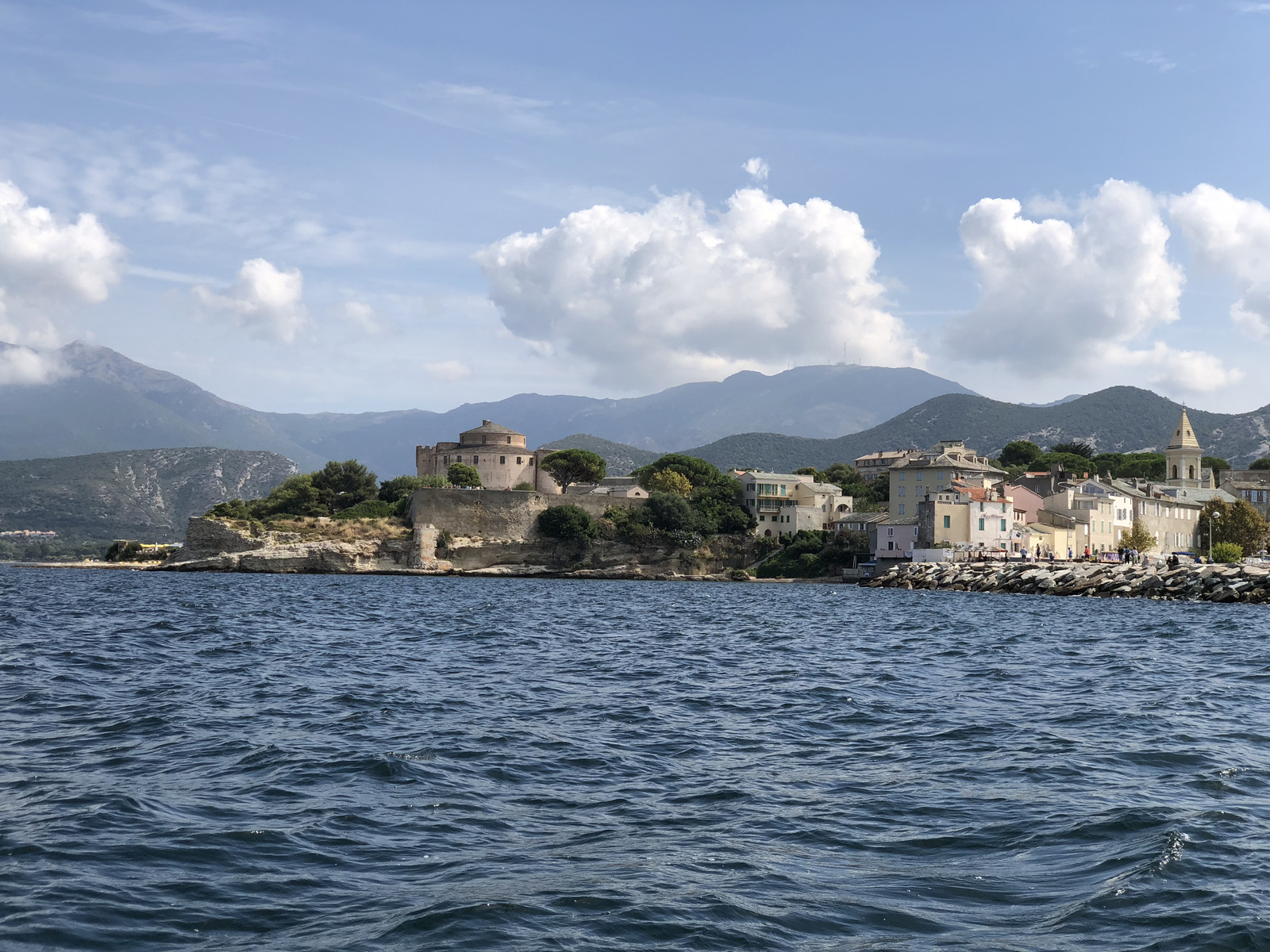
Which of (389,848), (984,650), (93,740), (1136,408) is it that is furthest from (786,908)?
(1136,408)

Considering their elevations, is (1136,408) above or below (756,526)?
above

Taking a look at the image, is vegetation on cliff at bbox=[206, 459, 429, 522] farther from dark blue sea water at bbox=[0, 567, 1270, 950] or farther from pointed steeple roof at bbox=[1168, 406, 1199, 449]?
dark blue sea water at bbox=[0, 567, 1270, 950]

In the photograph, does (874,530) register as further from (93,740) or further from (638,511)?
(93,740)

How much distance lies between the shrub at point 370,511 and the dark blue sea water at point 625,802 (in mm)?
61526

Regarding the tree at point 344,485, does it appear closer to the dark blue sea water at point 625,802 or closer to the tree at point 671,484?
the tree at point 671,484

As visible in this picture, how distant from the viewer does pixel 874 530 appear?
241ft

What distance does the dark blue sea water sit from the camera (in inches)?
234

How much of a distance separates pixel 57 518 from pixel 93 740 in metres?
165

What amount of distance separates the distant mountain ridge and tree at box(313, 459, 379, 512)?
220ft

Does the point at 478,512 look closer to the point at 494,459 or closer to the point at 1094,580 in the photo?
the point at 494,459

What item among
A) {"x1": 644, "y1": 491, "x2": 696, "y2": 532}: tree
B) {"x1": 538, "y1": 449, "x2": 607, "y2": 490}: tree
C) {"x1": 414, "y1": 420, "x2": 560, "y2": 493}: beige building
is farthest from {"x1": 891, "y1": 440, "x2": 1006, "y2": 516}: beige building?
{"x1": 414, "y1": 420, "x2": 560, "y2": 493}: beige building

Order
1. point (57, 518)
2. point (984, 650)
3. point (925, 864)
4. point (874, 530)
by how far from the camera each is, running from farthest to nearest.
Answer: point (57, 518)
point (874, 530)
point (984, 650)
point (925, 864)

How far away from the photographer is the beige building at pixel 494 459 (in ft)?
307

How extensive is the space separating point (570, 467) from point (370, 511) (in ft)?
74.0
